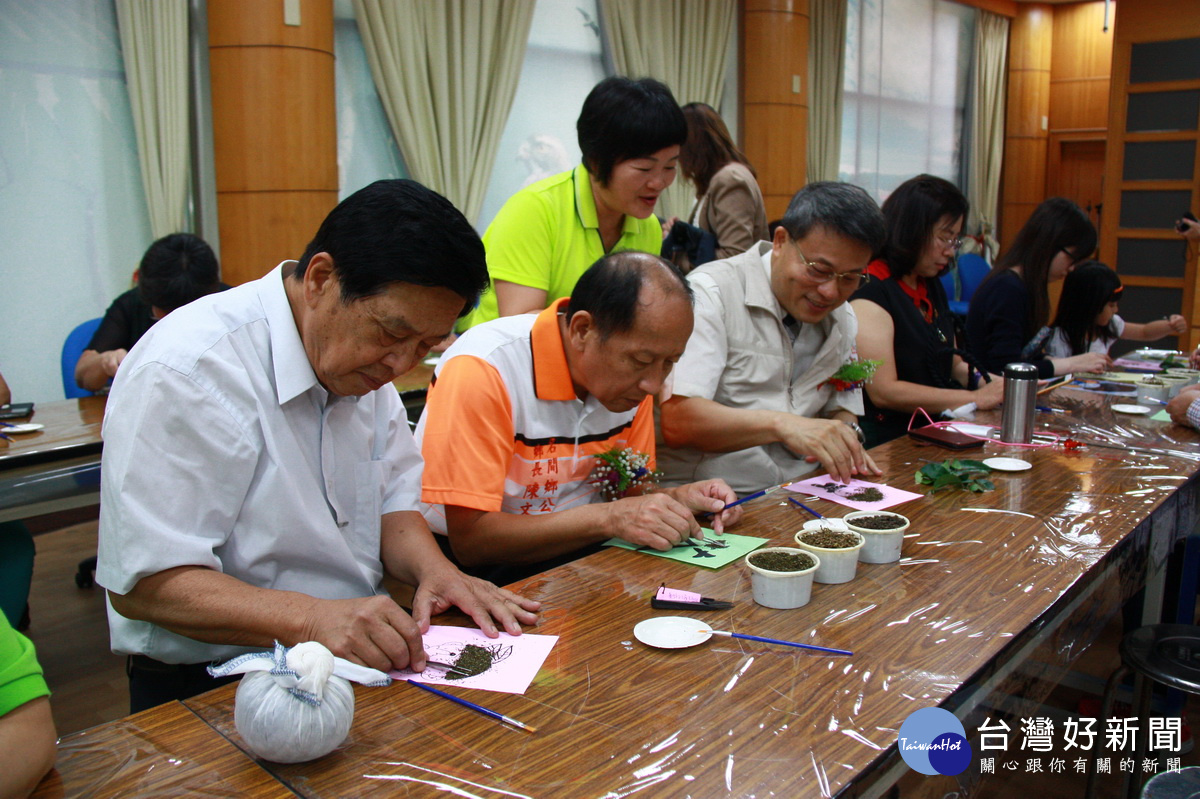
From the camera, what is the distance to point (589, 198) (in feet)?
8.34

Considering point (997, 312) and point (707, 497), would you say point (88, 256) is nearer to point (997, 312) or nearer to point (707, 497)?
point (707, 497)

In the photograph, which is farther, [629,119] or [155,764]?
[629,119]

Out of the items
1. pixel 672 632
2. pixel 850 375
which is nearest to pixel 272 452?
pixel 672 632

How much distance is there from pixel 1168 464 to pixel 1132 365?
78.1 inches

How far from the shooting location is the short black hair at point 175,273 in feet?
10.2

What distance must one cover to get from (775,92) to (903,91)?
2.89 metres

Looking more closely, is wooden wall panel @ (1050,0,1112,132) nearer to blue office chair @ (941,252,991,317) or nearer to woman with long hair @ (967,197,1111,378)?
blue office chair @ (941,252,991,317)

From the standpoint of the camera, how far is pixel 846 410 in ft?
8.79

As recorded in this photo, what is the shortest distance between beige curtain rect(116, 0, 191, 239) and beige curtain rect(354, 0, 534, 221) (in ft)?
3.25

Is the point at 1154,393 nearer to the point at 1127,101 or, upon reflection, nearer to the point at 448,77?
the point at 448,77

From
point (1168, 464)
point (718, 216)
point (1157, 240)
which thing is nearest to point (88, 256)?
point (718, 216)

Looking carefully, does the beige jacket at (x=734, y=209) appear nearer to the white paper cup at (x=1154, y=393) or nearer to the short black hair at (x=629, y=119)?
the short black hair at (x=629, y=119)

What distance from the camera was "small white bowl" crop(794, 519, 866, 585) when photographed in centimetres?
148

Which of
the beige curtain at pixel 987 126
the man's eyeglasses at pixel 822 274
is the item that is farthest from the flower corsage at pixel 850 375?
the beige curtain at pixel 987 126
